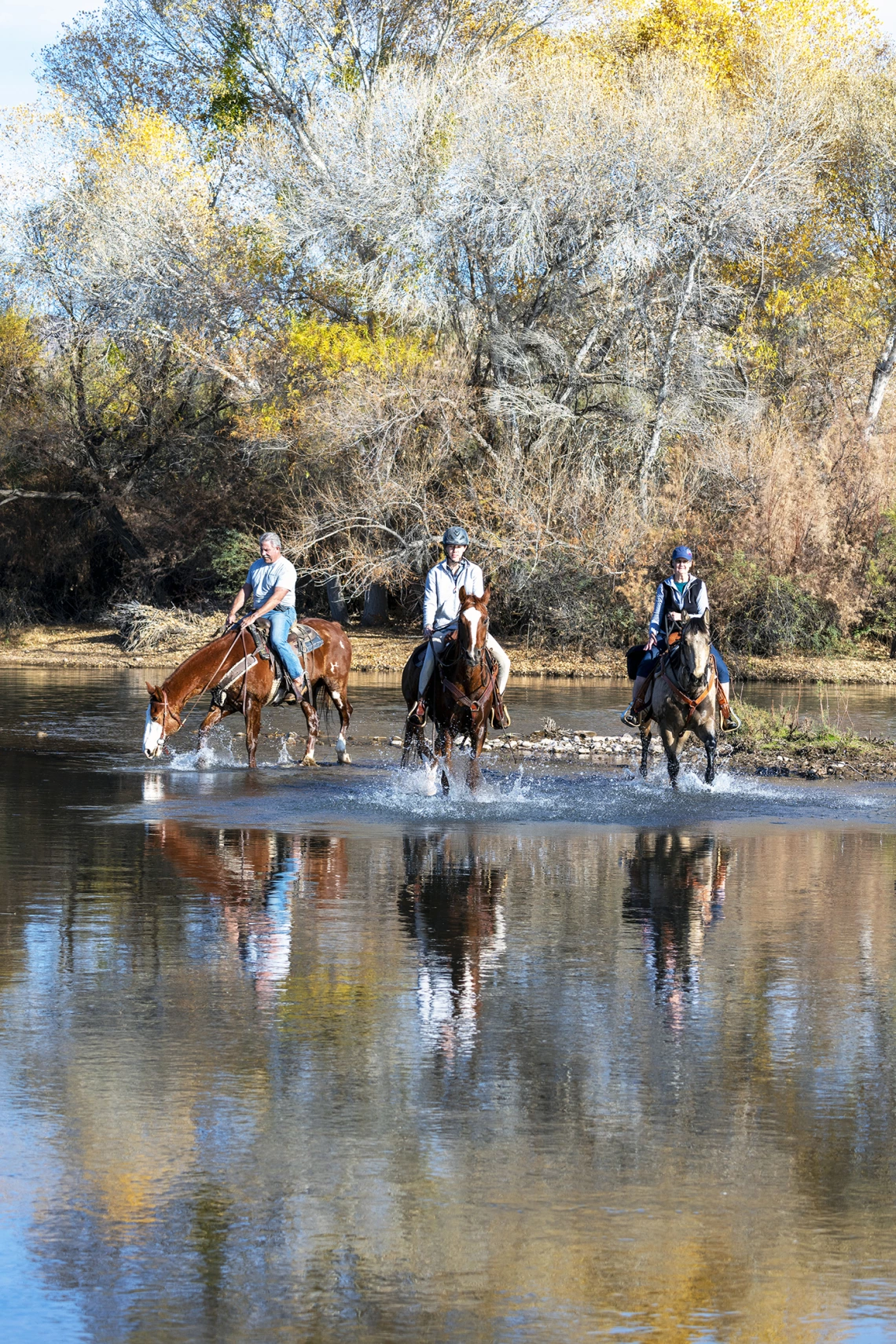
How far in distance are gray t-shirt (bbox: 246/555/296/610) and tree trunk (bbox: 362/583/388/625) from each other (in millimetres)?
24592

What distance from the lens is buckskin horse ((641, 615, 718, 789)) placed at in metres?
17.5

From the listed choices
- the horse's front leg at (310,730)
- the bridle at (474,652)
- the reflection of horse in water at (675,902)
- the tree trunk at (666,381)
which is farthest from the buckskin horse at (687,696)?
the tree trunk at (666,381)

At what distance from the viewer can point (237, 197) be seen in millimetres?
45750

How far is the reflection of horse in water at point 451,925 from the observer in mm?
8391

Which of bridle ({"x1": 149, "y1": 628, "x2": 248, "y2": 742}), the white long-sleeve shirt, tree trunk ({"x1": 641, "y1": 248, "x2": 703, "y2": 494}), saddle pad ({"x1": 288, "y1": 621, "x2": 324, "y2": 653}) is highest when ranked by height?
tree trunk ({"x1": 641, "y1": 248, "x2": 703, "y2": 494})

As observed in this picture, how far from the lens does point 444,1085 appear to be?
7230 mm

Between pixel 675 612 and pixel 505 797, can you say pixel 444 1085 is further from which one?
pixel 675 612

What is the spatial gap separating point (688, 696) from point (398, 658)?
22.9 metres

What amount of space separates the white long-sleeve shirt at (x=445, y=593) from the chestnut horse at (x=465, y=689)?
16.4 inches

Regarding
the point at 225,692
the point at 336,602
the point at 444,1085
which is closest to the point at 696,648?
the point at 225,692

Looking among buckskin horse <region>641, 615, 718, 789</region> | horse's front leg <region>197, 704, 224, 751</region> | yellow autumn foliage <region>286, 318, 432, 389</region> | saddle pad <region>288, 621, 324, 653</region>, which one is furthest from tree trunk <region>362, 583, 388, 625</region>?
buckskin horse <region>641, 615, 718, 789</region>

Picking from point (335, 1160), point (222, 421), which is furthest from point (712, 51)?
point (335, 1160)

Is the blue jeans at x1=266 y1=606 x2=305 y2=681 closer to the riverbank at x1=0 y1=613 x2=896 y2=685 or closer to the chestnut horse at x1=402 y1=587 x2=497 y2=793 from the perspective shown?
the chestnut horse at x1=402 y1=587 x2=497 y2=793

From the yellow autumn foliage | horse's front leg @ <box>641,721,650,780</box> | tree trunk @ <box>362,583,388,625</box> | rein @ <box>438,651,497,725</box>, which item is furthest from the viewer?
tree trunk @ <box>362,583,388,625</box>
